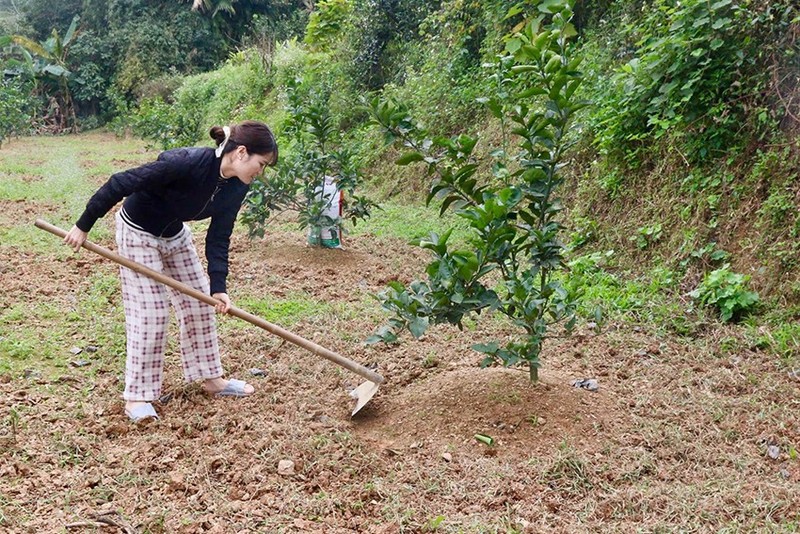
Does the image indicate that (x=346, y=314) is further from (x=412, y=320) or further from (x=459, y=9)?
(x=459, y=9)

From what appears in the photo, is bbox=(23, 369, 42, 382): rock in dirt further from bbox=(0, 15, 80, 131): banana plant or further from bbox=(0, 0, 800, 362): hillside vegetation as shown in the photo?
bbox=(0, 15, 80, 131): banana plant

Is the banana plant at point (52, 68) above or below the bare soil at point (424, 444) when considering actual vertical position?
below

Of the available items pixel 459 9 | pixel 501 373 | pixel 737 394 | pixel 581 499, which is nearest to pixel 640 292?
pixel 737 394

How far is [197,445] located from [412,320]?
43.9 inches

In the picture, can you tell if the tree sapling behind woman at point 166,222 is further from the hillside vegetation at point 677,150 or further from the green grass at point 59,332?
the green grass at point 59,332

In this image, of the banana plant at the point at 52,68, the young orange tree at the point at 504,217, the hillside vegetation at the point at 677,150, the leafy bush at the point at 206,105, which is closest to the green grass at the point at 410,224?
the hillside vegetation at the point at 677,150

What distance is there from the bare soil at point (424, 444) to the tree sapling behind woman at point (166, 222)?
0.34 metres

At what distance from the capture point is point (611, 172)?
219 inches

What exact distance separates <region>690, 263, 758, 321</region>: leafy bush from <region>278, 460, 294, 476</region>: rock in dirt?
8.83 feet

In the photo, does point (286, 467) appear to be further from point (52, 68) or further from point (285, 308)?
point (52, 68)

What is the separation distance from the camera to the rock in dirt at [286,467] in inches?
106

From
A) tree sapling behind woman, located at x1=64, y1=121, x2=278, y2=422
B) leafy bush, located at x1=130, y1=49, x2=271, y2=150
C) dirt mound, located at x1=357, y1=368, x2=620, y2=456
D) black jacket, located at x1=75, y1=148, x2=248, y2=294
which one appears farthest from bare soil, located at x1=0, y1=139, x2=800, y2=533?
leafy bush, located at x1=130, y1=49, x2=271, y2=150

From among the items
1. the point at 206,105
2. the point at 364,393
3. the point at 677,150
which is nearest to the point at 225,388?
the point at 364,393

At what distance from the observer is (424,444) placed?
289cm
